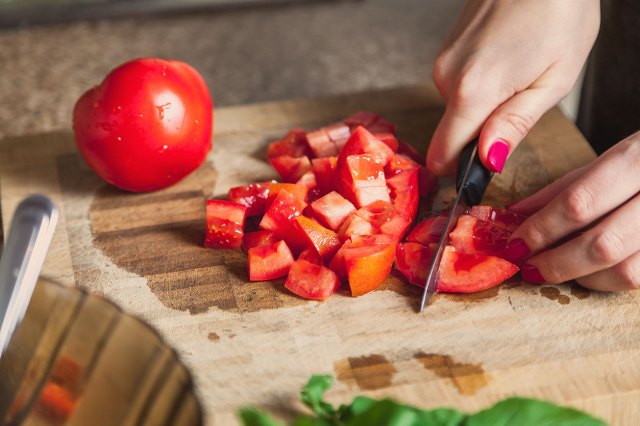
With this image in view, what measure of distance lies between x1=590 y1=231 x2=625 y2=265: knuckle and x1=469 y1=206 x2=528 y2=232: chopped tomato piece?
22 cm

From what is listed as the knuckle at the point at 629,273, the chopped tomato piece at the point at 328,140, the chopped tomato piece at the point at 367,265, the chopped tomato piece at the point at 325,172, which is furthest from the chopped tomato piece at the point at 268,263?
the knuckle at the point at 629,273

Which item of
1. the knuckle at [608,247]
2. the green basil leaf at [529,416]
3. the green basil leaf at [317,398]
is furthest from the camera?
the knuckle at [608,247]

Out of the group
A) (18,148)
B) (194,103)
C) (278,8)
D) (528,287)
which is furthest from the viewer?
(278,8)

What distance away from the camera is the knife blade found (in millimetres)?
1568

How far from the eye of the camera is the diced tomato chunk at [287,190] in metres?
1.74

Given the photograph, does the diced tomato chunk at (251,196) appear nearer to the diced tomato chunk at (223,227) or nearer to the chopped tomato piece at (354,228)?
the diced tomato chunk at (223,227)

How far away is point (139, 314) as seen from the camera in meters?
1.55

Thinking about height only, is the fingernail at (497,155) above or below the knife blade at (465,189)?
above

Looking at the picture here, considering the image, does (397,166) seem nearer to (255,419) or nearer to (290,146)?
(290,146)

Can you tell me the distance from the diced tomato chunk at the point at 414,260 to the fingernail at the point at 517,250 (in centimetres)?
14

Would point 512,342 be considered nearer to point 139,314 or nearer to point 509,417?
point 509,417

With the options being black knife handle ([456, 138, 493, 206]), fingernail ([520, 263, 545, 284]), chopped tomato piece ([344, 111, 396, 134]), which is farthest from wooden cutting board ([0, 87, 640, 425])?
chopped tomato piece ([344, 111, 396, 134])

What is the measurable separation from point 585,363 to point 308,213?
0.62 metres

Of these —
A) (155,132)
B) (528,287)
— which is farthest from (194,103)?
(528,287)
